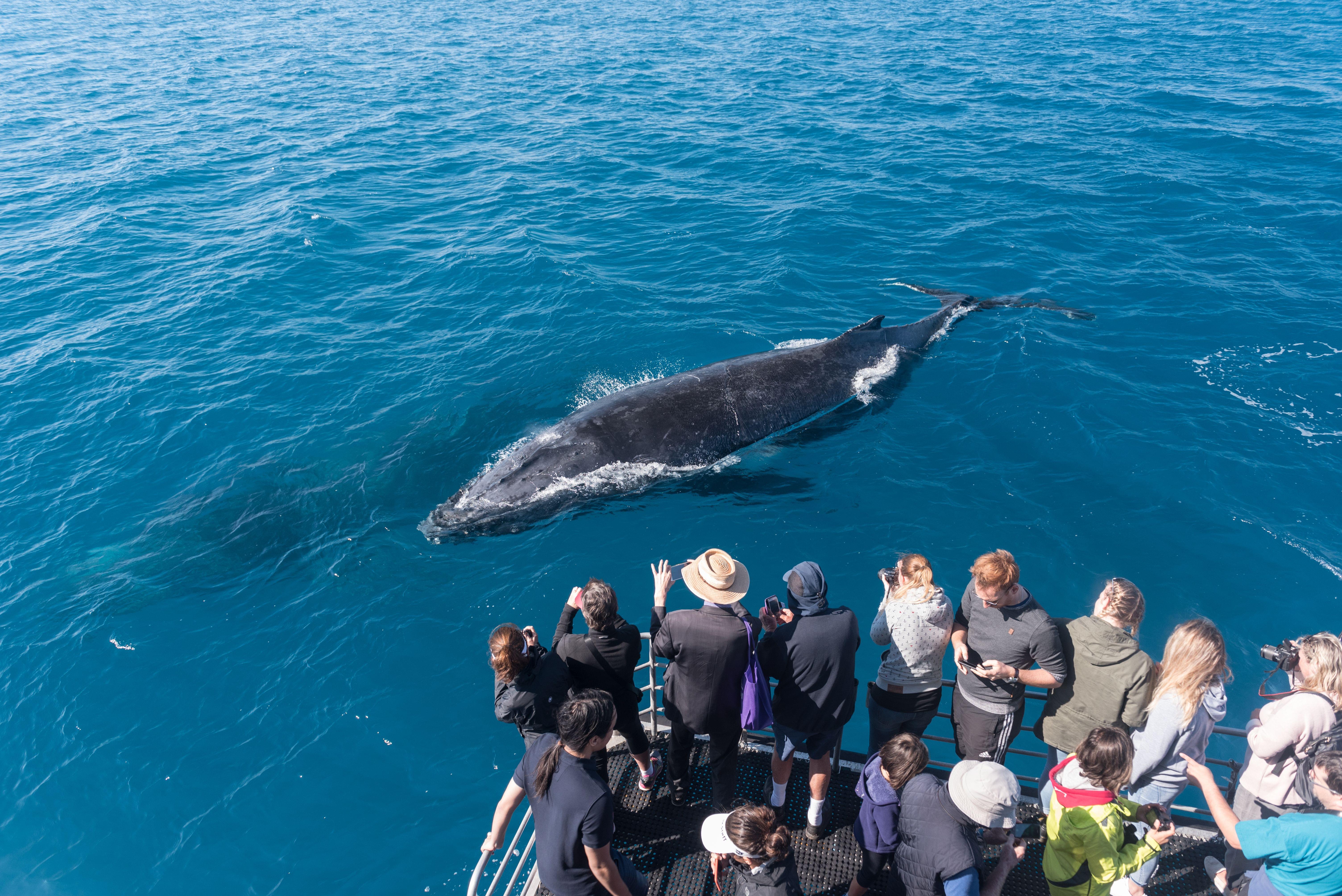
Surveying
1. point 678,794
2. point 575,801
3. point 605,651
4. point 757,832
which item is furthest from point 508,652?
point 678,794

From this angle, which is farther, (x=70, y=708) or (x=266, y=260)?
(x=266, y=260)

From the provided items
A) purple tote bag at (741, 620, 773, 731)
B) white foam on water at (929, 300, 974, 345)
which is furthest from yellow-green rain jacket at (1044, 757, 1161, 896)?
white foam on water at (929, 300, 974, 345)

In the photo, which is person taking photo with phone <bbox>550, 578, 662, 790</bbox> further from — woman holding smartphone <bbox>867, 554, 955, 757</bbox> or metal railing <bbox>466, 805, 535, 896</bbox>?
woman holding smartphone <bbox>867, 554, 955, 757</bbox>

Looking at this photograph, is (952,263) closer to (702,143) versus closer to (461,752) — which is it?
(702,143)

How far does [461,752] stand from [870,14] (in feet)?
214

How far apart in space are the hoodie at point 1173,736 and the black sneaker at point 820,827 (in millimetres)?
3030

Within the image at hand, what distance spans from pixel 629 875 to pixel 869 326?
1593cm

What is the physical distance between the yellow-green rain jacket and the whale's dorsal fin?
14.3 meters

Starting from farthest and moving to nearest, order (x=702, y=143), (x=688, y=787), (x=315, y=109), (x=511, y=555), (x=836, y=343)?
(x=315, y=109) → (x=702, y=143) → (x=836, y=343) → (x=511, y=555) → (x=688, y=787)

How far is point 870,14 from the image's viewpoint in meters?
59.8

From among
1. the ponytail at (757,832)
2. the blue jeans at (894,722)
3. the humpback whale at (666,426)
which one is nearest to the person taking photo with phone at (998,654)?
the blue jeans at (894,722)

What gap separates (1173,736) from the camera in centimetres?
654

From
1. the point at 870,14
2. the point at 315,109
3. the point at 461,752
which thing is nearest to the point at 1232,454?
the point at 461,752

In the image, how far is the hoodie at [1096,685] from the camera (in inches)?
266
